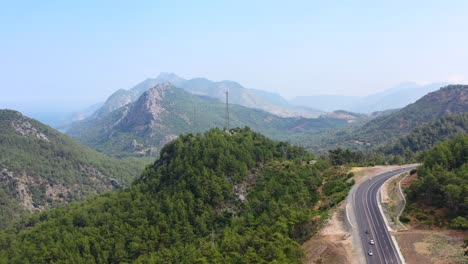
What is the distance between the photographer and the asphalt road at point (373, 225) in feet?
181

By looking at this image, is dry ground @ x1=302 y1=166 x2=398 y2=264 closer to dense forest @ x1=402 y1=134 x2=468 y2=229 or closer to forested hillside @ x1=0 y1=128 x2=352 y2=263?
forested hillside @ x1=0 y1=128 x2=352 y2=263

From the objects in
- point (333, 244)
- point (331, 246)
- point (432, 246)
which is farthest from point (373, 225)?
point (331, 246)

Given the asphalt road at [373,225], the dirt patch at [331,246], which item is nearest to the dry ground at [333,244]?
the dirt patch at [331,246]

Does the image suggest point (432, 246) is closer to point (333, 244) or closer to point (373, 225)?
point (373, 225)

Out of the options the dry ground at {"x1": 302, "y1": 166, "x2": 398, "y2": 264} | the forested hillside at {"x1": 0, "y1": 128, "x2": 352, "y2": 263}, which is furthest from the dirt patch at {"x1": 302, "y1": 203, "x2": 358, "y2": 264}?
the forested hillside at {"x1": 0, "y1": 128, "x2": 352, "y2": 263}

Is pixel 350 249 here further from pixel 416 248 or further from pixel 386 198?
pixel 386 198

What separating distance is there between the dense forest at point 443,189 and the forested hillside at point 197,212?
1800 cm

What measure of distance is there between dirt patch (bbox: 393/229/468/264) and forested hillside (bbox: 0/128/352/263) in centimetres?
1765

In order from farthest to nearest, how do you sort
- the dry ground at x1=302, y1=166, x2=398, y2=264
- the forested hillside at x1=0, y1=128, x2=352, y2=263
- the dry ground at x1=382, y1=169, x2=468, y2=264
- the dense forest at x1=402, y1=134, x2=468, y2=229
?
the forested hillside at x1=0, y1=128, x2=352, y2=263 → the dense forest at x1=402, y1=134, x2=468, y2=229 → the dry ground at x1=302, y1=166, x2=398, y2=264 → the dry ground at x1=382, y1=169, x2=468, y2=264

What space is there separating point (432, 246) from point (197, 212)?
54314 millimetres

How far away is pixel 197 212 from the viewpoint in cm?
8938

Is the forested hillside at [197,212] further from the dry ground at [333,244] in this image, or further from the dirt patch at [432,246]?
the dirt patch at [432,246]

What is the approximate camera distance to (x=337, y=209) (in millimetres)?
76500

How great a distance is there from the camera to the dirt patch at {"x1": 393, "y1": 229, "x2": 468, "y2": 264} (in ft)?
169
